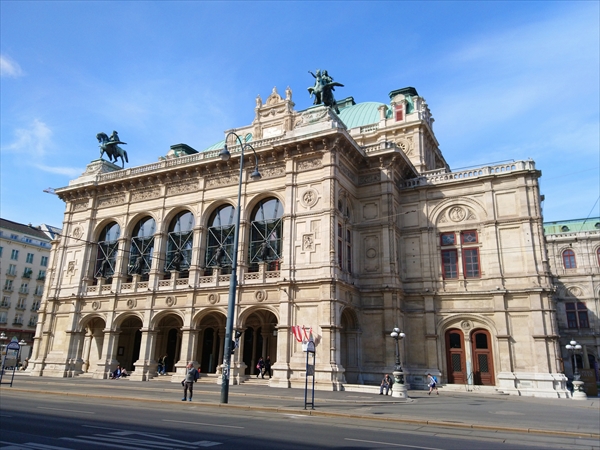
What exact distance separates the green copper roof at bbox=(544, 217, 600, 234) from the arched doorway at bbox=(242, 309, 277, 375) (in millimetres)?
44739

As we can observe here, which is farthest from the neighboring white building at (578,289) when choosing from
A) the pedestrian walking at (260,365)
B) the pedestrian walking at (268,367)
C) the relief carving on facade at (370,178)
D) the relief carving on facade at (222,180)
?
the relief carving on facade at (222,180)

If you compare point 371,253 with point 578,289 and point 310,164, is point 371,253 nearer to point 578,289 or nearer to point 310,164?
point 310,164

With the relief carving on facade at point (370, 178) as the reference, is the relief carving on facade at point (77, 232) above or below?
below

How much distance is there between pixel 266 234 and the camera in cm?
3372

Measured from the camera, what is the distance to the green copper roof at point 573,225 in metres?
60.1

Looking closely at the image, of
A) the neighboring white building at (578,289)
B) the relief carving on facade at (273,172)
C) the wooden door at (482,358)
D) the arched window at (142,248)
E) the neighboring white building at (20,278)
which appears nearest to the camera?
the wooden door at (482,358)

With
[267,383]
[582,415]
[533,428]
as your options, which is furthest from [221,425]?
[267,383]

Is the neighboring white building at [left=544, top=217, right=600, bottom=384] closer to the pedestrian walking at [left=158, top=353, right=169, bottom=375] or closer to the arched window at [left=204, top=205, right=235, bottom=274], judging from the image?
the arched window at [left=204, top=205, right=235, bottom=274]

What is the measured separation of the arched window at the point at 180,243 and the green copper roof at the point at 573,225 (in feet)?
161

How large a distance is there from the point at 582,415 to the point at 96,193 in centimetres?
3960

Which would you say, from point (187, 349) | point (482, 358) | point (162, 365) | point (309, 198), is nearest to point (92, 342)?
point (162, 365)

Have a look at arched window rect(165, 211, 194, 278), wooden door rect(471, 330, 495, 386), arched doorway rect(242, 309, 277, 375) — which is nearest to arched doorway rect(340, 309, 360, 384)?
arched doorway rect(242, 309, 277, 375)

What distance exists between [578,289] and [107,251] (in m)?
52.7

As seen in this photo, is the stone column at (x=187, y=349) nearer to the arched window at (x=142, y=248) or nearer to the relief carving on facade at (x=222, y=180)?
the arched window at (x=142, y=248)
